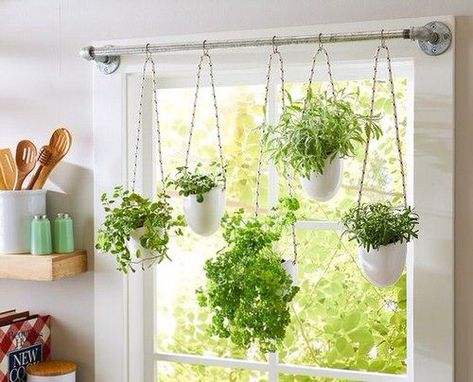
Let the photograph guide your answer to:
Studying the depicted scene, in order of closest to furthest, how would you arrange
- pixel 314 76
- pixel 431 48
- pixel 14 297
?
pixel 431 48 → pixel 314 76 → pixel 14 297

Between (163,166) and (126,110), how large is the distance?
198 mm

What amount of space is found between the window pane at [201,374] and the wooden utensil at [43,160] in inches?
25.8

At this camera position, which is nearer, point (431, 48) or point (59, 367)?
point (431, 48)

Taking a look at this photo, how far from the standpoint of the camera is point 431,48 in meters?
1.93

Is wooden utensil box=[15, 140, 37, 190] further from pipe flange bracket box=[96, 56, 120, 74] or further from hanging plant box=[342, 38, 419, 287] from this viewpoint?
hanging plant box=[342, 38, 419, 287]

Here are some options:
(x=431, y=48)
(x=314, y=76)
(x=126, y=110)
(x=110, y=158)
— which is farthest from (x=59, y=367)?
(x=431, y=48)

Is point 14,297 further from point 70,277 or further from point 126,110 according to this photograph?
point 126,110

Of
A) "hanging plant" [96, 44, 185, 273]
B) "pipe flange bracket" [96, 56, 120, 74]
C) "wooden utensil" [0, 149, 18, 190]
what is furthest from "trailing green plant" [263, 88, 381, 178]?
"wooden utensil" [0, 149, 18, 190]

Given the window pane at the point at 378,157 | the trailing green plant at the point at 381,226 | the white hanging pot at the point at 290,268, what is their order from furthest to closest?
the window pane at the point at 378,157
the white hanging pot at the point at 290,268
the trailing green plant at the point at 381,226

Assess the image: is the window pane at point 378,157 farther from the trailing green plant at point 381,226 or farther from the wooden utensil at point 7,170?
the wooden utensil at point 7,170

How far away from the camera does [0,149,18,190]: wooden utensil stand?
7.60ft

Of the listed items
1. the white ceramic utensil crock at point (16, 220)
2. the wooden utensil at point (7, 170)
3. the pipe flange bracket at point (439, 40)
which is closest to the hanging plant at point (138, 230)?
the white ceramic utensil crock at point (16, 220)

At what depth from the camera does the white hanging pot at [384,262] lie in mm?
1844

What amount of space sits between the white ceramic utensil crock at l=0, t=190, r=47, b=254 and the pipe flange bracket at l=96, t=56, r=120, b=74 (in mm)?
407
